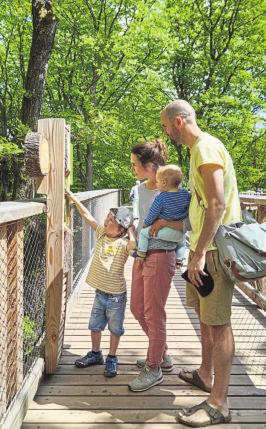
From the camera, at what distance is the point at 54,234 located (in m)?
2.74

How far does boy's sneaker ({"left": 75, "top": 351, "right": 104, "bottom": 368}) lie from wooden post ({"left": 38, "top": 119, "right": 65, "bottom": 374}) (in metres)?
0.19

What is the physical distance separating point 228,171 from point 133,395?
4.52ft

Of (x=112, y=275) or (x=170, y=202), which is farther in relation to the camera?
(x=112, y=275)

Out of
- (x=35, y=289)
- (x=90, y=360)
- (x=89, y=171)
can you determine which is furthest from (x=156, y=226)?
(x=89, y=171)

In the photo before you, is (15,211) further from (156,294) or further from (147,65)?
(147,65)

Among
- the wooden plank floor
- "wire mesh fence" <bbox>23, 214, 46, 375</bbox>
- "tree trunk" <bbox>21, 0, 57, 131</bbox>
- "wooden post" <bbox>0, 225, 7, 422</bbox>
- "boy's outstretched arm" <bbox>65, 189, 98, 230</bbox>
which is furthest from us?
"tree trunk" <bbox>21, 0, 57, 131</bbox>

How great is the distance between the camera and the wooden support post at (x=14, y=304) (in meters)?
2.16

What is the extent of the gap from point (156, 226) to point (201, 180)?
0.50 meters

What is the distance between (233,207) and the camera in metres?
2.24

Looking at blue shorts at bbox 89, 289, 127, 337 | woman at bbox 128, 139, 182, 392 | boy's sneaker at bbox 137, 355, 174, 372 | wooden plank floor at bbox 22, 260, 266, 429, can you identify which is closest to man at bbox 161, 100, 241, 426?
wooden plank floor at bbox 22, 260, 266, 429

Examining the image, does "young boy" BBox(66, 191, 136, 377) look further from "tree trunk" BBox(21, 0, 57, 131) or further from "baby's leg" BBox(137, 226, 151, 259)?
"tree trunk" BBox(21, 0, 57, 131)

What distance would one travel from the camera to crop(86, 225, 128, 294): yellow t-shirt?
283cm

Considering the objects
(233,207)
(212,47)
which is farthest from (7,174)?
(233,207)

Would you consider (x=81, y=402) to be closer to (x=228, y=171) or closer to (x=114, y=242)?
(x=114, y=242)
